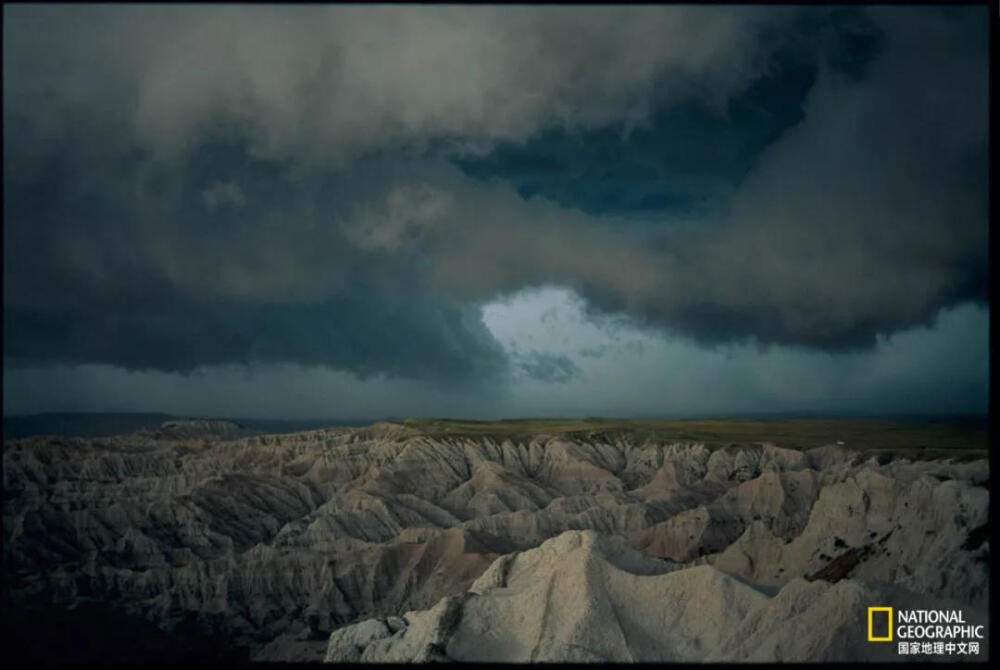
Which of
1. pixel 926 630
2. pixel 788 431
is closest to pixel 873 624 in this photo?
pixel 926 630

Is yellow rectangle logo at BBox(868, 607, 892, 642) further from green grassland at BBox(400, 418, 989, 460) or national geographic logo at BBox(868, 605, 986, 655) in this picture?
green grassland at BBox(400, 418, 989, 460)

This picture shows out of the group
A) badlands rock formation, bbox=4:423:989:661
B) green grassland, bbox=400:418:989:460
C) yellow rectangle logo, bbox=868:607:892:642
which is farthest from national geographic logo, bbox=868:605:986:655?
green grassland, bbox=400:418:989:460

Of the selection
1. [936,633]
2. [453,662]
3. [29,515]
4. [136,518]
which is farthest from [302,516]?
[936,633]

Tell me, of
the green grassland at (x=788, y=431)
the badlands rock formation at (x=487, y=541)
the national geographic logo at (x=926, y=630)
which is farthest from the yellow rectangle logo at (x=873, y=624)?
the green grassland at (x=788, y=431)

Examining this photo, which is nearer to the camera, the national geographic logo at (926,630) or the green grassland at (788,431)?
the national geographic logo at (926,630)

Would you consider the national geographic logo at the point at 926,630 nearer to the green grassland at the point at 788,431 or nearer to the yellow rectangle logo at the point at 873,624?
the yellow rectangle logo at the point at 873,624
